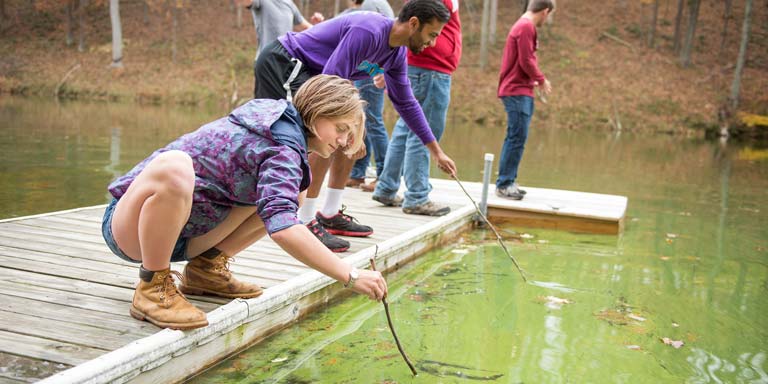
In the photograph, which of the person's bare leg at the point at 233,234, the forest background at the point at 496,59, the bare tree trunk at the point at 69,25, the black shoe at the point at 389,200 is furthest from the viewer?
the bare tree trunk at the point at 69,25

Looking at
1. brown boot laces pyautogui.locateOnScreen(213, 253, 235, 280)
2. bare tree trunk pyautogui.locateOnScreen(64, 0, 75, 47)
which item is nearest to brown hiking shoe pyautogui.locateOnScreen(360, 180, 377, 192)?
brown boot laces pyautogui.locateOnScreen(213, 253, 235, 280)

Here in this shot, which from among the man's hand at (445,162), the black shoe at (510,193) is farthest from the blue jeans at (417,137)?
the black shoe at (510,193)

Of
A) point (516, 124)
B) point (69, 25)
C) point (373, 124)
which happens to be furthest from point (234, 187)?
point (69, 25)

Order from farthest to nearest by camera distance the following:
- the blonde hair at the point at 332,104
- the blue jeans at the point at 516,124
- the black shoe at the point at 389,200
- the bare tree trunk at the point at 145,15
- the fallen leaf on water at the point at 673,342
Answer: the bare tree trunk at the point at 145,15, the blue jeans at the point at 516,124, the black shoe at the point at 389,200, the fallen leaf on water at the point at 673,342, the blonde hair at the point at 332,104

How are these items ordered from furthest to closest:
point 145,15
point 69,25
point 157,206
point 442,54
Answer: point 145,15
point 69,25
point 442,54
point 157,206

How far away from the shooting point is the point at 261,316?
2.83 meters

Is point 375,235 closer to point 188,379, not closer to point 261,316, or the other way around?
point 261,316

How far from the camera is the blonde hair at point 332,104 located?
2.17 metres

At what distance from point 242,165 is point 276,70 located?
1.54 meters

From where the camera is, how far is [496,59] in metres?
25.8

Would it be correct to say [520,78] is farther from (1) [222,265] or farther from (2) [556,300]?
(1) [222,265]

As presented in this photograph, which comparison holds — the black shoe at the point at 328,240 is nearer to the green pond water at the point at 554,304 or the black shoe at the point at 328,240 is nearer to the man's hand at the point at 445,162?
the green pond water at the point at 554,304

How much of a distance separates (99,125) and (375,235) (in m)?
10.9

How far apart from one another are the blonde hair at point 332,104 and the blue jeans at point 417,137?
283 centimetres
